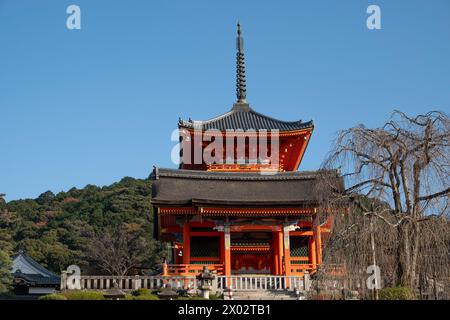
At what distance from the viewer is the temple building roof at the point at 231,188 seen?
25.2m

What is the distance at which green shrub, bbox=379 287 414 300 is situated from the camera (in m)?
14.2

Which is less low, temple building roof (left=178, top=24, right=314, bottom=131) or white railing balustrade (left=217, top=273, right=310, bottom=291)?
temple building roof (left=178, top=24, right=314, bottom=131)

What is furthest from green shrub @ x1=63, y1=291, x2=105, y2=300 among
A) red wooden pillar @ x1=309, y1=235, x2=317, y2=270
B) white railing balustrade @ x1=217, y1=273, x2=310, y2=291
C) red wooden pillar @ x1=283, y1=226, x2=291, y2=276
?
red wooden pillar @ x1=309, y1=235, x2=317, y2=270

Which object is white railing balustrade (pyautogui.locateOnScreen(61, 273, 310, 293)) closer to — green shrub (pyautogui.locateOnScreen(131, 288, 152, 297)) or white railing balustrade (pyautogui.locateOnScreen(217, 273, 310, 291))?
white railing balustrade (pyautogui.locateOnScreen(217, 273, 310, 291))

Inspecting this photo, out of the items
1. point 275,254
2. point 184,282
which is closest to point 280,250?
point 275,254

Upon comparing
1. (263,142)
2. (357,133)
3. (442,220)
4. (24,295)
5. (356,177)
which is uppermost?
(263,142)

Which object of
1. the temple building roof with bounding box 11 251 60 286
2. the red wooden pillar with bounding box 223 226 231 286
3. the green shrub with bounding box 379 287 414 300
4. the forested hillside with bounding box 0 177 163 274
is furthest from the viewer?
the forested hillside with bounding box 0 177 163 274

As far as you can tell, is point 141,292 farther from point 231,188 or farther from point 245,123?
point 245,123

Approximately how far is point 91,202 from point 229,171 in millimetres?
65833

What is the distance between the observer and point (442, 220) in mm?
14945

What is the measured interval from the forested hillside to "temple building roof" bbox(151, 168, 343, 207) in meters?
19.2
